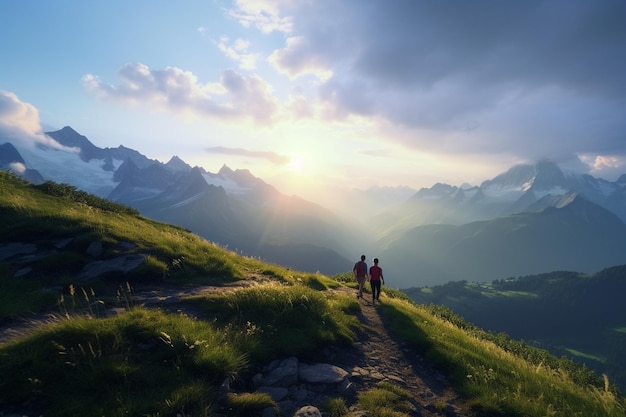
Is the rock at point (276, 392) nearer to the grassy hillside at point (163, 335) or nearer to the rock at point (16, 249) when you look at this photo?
the grassy hillside at point (163, 335)

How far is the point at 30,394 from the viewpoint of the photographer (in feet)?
20.4

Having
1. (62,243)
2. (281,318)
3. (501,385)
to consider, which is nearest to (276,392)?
(281,318)

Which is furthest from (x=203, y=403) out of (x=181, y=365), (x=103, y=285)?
(x=103, y=285)

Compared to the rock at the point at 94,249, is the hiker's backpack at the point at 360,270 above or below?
above

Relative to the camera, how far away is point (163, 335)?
8258 millimetres

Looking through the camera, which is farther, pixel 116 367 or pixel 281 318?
A: pixel 281 318

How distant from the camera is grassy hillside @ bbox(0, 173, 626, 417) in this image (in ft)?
21.6

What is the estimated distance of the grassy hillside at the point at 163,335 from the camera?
657cm

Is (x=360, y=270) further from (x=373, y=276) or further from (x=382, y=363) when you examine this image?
(x=382, y=363)

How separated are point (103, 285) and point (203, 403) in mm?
9349

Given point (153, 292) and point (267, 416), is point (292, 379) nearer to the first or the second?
point (267, 416)

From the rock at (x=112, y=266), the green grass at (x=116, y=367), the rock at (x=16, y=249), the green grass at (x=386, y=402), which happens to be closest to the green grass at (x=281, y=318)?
the green grass at (x=116, y=367)

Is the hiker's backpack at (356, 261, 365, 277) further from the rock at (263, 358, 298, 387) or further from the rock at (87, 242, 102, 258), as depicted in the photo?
the rock at (87, 242, 102, 258)

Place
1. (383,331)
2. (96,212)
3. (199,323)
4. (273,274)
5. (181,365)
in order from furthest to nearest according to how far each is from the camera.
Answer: (96,212) < (273,274) < (383,331) < (199,323) < (181,365)
